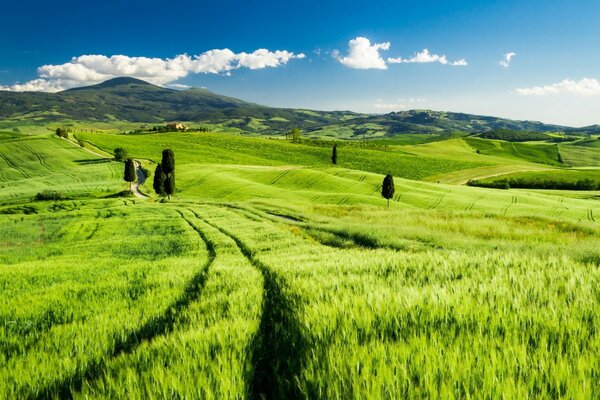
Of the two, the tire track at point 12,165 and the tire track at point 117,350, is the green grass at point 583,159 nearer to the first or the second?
the tire track at point 117,350

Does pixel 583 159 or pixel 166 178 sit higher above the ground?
pixel 583 159

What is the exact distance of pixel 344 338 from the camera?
312 centimetres

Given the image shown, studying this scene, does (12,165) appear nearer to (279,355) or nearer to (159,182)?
(159,182)

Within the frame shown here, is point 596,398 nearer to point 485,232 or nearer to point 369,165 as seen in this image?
point 485,232

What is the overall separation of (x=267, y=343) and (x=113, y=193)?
9188 centimetres

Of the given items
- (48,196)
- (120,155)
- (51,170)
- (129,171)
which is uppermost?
(120,155)

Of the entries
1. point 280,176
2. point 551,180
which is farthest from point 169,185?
point 551,180

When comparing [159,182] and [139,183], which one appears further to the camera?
[139,183]

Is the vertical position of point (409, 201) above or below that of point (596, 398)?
below

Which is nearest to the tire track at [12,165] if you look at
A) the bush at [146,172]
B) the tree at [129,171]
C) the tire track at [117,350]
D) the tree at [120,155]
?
the tree at [120,155]

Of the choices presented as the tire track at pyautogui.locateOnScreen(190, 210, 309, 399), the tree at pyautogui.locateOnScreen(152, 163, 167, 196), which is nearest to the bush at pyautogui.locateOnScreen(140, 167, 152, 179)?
the tree at pyautogui.locateOnScreen(152, 163, 167, 196)

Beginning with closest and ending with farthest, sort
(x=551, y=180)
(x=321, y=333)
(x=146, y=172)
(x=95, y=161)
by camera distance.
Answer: (x=321, y=333), (x=146, y=172), (x=551, y=180), (x=95, y=161)

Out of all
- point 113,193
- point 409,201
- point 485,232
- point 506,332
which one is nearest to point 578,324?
point 506,332

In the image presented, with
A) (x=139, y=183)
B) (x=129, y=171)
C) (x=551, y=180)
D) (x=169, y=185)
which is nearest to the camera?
(x=169, y=185)
